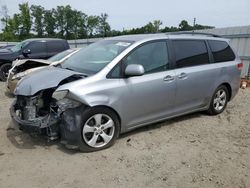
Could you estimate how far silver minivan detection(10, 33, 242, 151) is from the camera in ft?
13.3

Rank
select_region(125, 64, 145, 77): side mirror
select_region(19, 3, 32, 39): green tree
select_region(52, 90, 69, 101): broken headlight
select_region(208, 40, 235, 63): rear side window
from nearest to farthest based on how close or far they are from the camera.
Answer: select_region(52, 90, 69, 101): broken headlight < select_region(125, 64, 145, 77): side mirror < select_region(208, 40, 235, 63): rear side window < select_region(19, 3, 32, 39): green tree

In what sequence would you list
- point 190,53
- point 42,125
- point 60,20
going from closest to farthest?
point 42,125 → point 190,53 → point 60,20

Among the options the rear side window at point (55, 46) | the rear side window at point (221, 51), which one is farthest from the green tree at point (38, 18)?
the rear side window at point (221, 51)

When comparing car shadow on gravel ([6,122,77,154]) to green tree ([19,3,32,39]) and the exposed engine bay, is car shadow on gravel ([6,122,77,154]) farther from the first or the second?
green tree ([19,3,32,39])

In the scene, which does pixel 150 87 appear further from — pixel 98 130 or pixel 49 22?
pixel 49 22

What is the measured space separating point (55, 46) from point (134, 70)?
346 inches

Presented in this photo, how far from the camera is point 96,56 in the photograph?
4.80 m

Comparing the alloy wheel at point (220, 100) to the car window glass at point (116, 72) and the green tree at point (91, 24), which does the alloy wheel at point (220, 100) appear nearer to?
the car window glass at point (116, 72)

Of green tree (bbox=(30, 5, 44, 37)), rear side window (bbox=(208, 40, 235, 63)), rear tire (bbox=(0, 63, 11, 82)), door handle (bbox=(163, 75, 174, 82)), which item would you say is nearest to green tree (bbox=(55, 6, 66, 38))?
green tree (bbox=(30, 5, 44, 37))

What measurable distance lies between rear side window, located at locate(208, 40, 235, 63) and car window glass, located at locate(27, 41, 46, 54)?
811 cm

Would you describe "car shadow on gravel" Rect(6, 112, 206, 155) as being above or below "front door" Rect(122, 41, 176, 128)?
below

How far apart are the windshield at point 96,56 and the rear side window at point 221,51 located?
2132 millimetres

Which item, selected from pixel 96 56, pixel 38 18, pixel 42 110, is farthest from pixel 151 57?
pixel 38 18

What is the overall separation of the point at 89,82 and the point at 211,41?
10.0ft
